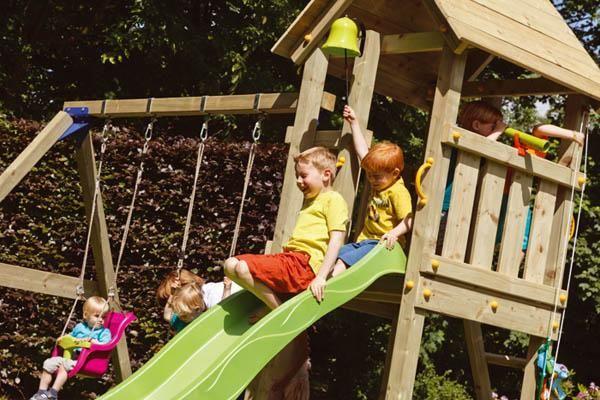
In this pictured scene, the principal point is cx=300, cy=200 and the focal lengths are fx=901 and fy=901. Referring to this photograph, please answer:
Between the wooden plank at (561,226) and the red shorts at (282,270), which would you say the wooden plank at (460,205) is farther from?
the red shorts at (282,270)

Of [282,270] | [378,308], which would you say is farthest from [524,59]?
[378,308]

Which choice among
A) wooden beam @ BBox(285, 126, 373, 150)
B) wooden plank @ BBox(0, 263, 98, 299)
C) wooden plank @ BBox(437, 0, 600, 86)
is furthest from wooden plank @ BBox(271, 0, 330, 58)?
wooden plank @ BBox(0, 263, 98, 299)

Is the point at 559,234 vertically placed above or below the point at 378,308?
above

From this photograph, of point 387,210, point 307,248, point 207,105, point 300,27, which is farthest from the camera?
A: point 207,105

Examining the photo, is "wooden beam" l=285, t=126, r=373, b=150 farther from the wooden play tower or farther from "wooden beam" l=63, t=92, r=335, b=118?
"wooden beam" l=63, t=92, r=335, b=118

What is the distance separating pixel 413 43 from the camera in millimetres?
5543

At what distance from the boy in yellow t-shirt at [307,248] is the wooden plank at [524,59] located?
3.41 ft

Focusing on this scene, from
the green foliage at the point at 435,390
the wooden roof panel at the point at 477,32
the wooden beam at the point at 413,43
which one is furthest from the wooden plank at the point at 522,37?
the green foliage at the point at 435,390

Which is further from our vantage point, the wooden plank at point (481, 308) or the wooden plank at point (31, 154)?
the wooden plank at point (31, 154)

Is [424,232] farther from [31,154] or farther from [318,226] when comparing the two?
[31,154]

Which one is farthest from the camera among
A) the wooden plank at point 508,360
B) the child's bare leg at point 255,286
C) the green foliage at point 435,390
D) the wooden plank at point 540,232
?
the green foliage at point 435,390

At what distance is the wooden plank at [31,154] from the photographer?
6.53 metres

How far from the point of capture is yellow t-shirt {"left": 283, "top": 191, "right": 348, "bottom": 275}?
504 cm

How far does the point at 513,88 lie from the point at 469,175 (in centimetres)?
165
